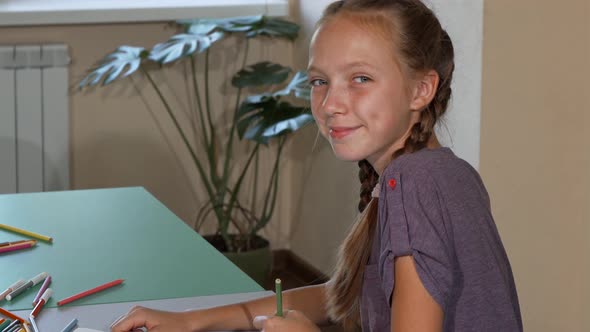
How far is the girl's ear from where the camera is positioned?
1.43 meters

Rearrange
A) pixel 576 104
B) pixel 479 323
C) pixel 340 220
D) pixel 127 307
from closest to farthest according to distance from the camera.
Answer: pixel 479 323 < pixel 127 307 < pixel 576 104 < pixel 340 220

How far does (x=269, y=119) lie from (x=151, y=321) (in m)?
2.24

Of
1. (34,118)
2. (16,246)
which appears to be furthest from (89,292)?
(34,118)

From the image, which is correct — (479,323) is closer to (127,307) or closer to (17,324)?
(127,307)

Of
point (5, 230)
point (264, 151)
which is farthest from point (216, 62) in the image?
point (5, 230)

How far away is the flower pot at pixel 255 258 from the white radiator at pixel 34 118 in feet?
2.27

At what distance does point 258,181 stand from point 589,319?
1.88 m

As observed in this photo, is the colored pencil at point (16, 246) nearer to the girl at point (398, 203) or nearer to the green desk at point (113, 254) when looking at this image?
the green desk at point (113, 254)

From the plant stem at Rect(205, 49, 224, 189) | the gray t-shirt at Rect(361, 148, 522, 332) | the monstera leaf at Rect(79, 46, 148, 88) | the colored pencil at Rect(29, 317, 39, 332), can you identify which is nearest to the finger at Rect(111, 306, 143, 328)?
the colored pencil at Rect(29, 317, 39, 332)

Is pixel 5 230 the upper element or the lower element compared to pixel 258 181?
upper

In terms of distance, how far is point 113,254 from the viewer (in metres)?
1.79

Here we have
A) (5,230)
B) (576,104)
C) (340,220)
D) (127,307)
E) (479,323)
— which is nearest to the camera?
(479,323)

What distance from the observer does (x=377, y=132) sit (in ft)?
4.54

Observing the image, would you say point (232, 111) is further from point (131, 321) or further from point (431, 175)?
point (431, 175)
